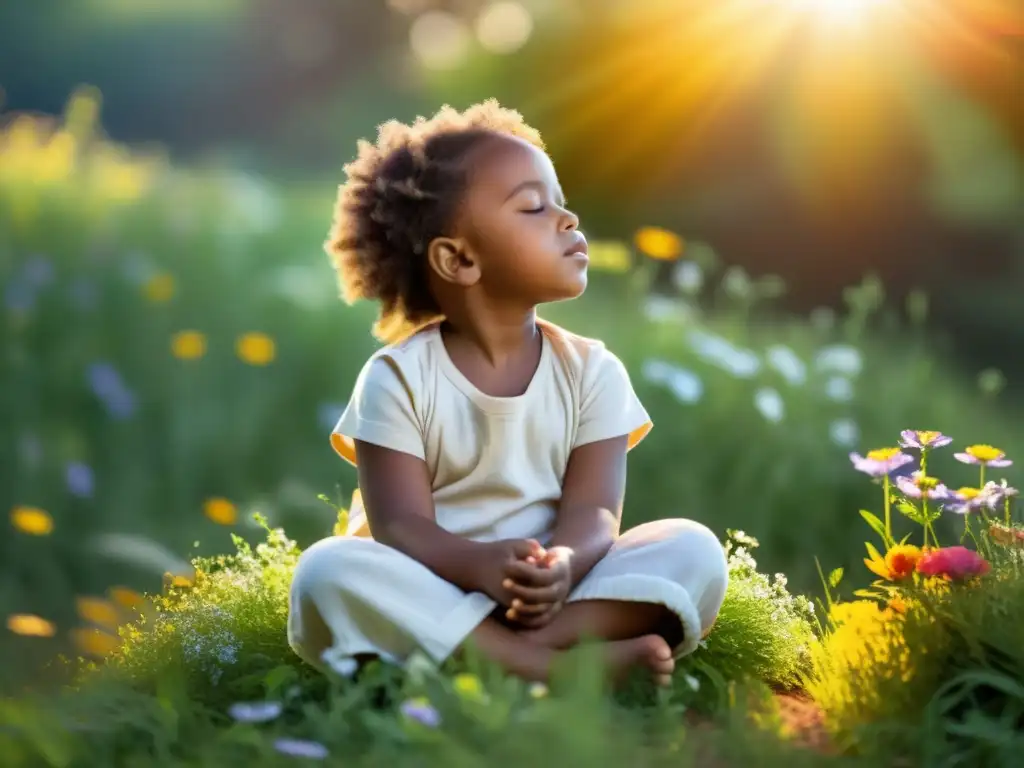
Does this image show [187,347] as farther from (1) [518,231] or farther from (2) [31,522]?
(1) [518,231]

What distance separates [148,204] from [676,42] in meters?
3.25

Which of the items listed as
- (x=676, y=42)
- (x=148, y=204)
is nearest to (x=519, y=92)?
(x=676, y=42)

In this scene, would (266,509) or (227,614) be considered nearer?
(227,614)

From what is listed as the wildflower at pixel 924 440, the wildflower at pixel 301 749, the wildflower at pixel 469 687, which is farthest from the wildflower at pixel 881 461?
the wildflower at pixel 301 749

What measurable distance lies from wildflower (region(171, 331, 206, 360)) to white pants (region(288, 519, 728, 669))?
205 centimetres

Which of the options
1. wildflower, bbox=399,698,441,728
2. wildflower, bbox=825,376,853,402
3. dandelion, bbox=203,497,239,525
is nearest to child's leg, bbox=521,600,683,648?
wildflower, bbox=399,698,441,728

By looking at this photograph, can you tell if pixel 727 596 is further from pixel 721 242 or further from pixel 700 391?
pixel 721 242

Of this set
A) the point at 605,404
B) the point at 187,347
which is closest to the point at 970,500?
the point at 605,404

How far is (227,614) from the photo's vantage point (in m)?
2.85

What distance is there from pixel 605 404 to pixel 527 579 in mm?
522

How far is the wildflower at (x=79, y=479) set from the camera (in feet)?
13.3

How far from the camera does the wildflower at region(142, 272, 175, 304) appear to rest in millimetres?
4598

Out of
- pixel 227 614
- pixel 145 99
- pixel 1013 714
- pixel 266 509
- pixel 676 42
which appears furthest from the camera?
pixel 145 99

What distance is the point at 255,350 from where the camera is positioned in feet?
14.8
